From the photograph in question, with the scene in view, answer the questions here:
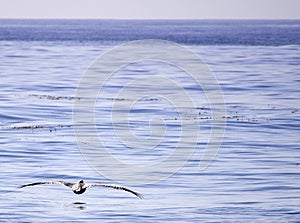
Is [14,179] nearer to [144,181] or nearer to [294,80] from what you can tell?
[144,181]

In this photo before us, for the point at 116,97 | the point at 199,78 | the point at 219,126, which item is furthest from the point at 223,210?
the point at 199,78

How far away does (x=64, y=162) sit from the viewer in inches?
1388

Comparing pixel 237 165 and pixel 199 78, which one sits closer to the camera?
pixel 237 165

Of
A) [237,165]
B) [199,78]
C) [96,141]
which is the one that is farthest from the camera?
[199,78]

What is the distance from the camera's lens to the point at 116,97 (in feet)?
202

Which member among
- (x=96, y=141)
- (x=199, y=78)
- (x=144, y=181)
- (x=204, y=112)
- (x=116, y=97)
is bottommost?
(x=144, y=181)

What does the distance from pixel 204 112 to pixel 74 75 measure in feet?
104

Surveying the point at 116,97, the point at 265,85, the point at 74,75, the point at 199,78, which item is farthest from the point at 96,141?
the point at 74,75

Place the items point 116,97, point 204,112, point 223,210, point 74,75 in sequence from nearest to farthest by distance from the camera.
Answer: point 223,210, point 204,112, point 116,97, point 74,75

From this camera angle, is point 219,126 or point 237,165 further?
point 219,126

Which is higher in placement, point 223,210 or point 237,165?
point 237,165

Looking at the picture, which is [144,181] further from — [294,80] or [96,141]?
[294,80]

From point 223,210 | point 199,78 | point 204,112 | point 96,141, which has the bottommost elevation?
point 223,210

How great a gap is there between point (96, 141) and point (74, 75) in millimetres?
41755
